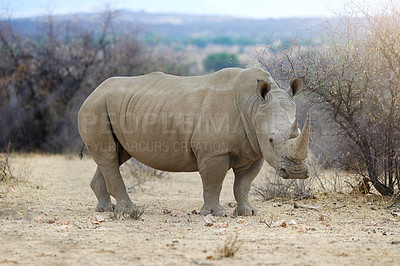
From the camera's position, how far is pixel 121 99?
8250mm

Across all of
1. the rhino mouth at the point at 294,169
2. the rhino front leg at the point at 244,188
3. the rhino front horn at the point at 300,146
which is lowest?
the rhino front leg at the point at 244,188

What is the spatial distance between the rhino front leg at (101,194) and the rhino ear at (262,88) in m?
2.77

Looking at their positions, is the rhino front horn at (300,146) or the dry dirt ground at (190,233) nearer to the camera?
the dry dirt ground at (190,233)

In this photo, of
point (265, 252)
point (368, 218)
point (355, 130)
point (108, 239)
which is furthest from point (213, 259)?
point (355, 130)

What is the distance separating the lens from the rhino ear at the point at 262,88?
717 cm

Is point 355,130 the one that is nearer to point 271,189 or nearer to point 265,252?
point 271,189

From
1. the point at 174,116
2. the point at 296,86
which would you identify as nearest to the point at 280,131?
the point at 296,86

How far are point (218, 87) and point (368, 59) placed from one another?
2.31 metres

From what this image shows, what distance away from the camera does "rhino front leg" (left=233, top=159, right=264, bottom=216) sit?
25.4 ft

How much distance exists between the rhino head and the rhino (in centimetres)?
1

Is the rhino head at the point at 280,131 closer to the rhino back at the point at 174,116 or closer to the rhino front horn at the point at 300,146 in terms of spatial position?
the rhino front horn at the point at 300,146

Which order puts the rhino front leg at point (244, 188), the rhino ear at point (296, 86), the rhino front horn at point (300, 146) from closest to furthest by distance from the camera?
the rhino front horn at point (300, 146)
the rhino ear at point (296, 86)
the rhino front leg at point (244, 188)

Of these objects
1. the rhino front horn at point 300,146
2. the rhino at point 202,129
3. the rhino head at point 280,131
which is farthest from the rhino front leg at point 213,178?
the rhino front horn at point 300,146

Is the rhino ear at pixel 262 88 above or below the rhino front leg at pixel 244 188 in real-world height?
above
